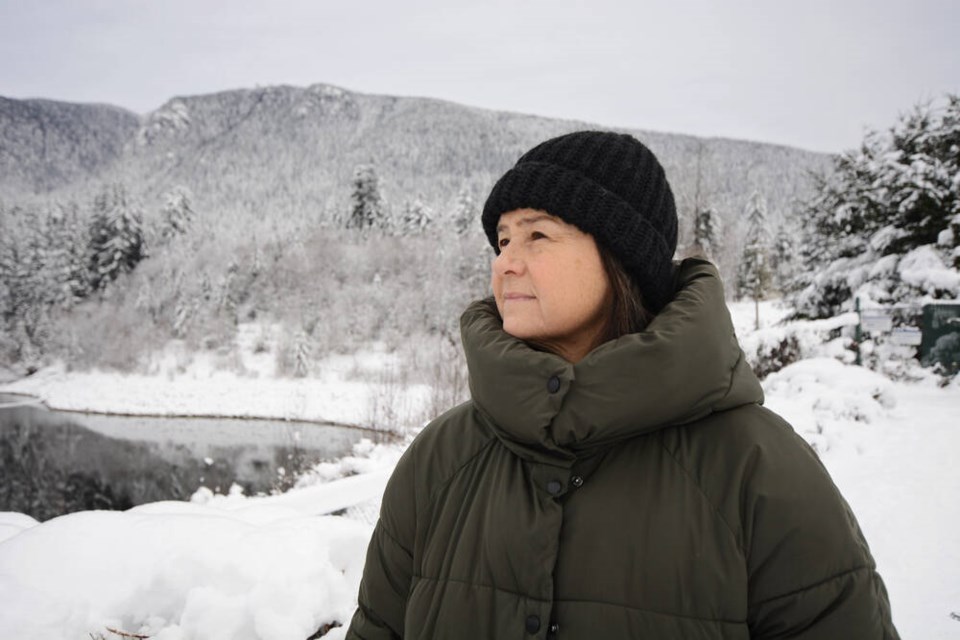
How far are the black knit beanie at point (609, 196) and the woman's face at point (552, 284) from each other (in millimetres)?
42

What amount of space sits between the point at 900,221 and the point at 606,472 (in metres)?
13.3

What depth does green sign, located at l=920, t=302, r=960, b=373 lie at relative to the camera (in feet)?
29.0

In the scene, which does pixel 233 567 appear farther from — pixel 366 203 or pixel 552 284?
pixel 366 203

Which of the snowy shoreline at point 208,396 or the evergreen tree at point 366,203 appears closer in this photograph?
the snowy shoreline at point 208,396

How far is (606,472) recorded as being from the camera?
1113 millimetres

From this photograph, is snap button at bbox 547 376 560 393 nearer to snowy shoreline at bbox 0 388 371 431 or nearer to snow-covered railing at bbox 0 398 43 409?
snowy shoreline at bbox 0 388 371 431

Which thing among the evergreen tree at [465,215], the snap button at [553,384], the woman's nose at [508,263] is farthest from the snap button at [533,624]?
the evergreen tree at [465,215]

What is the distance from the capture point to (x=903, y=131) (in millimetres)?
11898

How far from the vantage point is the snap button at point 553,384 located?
3.61 ft

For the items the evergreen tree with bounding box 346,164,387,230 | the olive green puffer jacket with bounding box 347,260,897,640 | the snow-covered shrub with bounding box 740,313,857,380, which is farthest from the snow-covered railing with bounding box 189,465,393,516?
the evergreen tree with bounding box 346,164,387,230

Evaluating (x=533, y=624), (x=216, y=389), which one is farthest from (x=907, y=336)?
(x=216, y=389)

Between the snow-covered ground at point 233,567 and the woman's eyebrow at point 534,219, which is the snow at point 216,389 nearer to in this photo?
the snow-covered ground at point 233,567

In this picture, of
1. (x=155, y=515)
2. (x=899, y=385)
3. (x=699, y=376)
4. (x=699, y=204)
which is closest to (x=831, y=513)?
(x=699, y=376)

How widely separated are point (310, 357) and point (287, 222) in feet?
131
